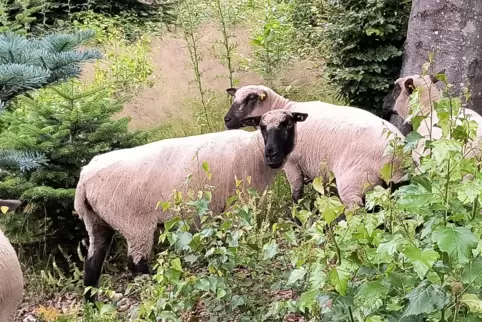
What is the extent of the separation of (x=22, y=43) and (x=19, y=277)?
1.16 m

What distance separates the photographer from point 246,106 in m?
6.04

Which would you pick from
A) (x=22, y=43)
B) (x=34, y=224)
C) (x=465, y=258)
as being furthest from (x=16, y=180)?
(x=465, y=258)

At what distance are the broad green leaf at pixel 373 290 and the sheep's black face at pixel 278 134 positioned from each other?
8.18ft

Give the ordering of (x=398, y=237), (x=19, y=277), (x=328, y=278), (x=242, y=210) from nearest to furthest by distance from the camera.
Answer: (x=398, y=237) → (x=328, y=278) → (x=19, y=277) → (x=242, y=210)

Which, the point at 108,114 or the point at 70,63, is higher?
the point at 70,63

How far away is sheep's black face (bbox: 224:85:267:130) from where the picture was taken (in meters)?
6.02

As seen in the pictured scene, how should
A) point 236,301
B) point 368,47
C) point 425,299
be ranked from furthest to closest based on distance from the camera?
1. point 368,47
2. point 236,301
3. point 425,299

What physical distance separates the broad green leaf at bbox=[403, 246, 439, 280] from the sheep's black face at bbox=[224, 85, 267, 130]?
154 inches

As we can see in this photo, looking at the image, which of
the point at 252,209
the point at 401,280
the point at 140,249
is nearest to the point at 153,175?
the point at 140,249

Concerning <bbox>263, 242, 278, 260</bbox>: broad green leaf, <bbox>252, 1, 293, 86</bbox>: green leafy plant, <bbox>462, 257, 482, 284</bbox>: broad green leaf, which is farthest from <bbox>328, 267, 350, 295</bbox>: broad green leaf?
<bbox>252, 1, 293, 86</bbox>: green leafy plant

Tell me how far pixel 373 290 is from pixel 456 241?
0.35 metres

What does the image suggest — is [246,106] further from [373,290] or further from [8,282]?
[373,290]

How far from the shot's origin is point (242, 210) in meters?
3.38

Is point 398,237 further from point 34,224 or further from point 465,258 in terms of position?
point 34,224
